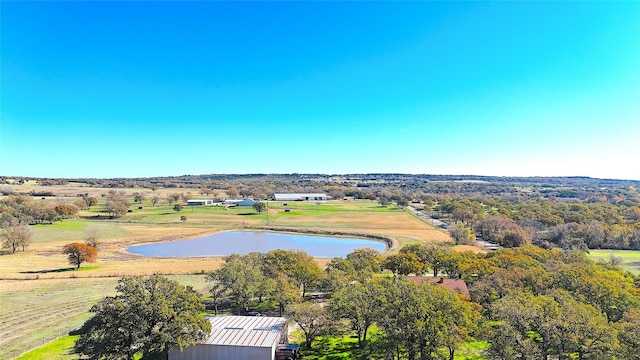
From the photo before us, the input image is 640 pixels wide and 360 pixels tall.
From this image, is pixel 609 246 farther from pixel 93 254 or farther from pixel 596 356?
pixel 93 254

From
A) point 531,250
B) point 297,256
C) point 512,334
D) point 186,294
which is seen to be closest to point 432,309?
point 512,334

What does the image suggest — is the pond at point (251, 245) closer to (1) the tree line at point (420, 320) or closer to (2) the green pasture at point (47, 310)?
(2) the green pasture at point (47, 310)

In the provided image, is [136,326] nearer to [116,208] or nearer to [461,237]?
[461,237]

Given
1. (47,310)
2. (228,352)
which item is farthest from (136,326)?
(47,310)

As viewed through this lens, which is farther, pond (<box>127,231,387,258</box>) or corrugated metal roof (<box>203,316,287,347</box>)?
pond (<box>127,231,387,258</box>)

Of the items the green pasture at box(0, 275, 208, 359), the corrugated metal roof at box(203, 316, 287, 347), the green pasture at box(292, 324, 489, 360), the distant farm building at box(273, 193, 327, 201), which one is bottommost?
the green pasture at box(292, 324, 489, 360)

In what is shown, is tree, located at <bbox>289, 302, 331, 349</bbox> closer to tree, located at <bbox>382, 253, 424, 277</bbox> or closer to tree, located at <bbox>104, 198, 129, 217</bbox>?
tree, located at <bbox>382, 253, 424, 277</bbox>

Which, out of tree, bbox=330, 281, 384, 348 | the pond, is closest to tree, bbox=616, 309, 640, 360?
tree, bbox=330, 281, 384, 348
